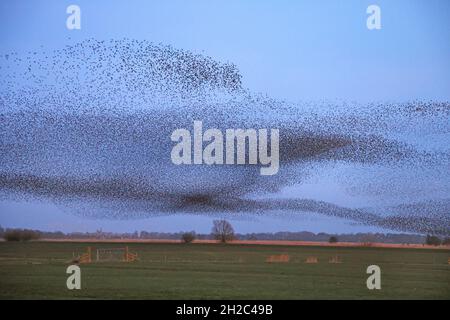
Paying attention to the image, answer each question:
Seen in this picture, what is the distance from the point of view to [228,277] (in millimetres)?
11438

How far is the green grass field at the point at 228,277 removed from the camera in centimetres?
991

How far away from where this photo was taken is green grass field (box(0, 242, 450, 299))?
32.5ft

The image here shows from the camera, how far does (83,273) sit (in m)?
10.1

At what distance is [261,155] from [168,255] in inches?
152
